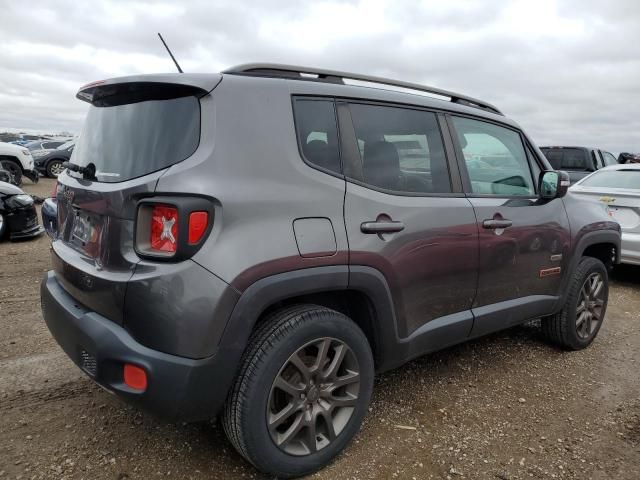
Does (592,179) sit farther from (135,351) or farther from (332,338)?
(135,351)

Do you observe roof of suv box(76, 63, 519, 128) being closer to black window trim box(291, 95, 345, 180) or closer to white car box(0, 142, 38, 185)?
black window trim box(291, 95, 345, 180)

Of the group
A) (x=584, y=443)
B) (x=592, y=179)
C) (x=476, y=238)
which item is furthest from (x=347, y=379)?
(x=592, y=179)

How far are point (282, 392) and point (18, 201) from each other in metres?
6.70

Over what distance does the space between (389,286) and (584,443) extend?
1432 mm

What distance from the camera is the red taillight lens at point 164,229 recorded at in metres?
1.91

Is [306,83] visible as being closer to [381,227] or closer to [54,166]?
[381,227]

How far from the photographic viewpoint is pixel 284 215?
2.10 m

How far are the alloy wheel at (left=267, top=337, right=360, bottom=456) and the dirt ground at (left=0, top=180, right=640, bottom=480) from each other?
21cm

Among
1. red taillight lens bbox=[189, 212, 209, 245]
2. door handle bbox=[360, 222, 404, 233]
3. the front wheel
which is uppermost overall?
red taillight lens bbox=[189, 212, 209, 245]

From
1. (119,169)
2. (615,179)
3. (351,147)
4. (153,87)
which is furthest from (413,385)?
(615,179)

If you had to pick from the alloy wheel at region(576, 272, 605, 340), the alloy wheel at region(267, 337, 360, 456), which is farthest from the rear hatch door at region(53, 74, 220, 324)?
the alloy wheel at region(576, 272, 605, 340)

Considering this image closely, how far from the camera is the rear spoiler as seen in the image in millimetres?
2094

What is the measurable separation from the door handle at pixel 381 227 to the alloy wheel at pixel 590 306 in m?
2.22

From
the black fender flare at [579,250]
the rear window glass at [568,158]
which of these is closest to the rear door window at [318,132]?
the black fender flare at [579,250]
